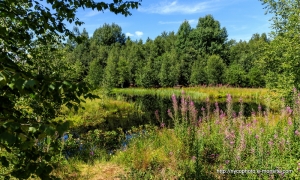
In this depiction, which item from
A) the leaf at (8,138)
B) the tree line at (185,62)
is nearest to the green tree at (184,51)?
the tree line at (185,62)

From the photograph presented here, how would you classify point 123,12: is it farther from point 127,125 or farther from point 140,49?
point 140,49

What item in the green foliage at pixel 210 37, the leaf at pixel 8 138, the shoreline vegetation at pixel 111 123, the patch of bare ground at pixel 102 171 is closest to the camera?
the leaf at pixel 8 138

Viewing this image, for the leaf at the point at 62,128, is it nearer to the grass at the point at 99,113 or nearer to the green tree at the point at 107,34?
the grass at the point at 99,113

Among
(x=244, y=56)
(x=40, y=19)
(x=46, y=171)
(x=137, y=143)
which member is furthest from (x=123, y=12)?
(x=244, y=56)

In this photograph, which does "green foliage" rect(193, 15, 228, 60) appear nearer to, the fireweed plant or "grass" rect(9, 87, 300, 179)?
"grass" rect(9, 87, 300, 179)

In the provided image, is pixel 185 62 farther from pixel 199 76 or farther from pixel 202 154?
pixel 202 154

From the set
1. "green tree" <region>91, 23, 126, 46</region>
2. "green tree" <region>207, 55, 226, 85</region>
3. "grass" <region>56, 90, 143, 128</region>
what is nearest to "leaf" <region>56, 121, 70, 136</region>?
"grass" <region>56, 90, 143, 128</region>

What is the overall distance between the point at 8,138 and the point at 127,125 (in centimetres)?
1235

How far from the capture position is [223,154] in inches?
195

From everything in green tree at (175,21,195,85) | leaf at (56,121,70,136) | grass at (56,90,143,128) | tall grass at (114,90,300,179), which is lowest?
grass at (56,90,143,128)

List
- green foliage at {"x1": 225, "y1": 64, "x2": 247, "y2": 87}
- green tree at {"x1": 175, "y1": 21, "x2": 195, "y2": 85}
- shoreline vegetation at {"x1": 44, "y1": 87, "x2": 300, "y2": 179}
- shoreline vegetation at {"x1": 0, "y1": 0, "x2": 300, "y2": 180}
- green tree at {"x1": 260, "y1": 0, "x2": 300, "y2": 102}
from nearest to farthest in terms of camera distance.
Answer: shoreline vegetation at {"x1": 0, "y1": 0, "x2": 300, "y2": 180} → shoreline vegetation at {"x1": 44, "y1": 87, "x2": 300, "y2": 179} → green tree at {"x1": 260, "y1": 0, "x2": 300, "y2": 102} → green foliage at {"x1": 225, "y1": 64, "x2": 247, "y2": 87} → green tree at {"x1": 175, "y1": 21, "x2": 195, "y2": 85}

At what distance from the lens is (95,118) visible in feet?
50.3

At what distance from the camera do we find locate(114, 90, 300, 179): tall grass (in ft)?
14.2

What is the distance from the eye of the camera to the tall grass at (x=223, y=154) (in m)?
4.32
